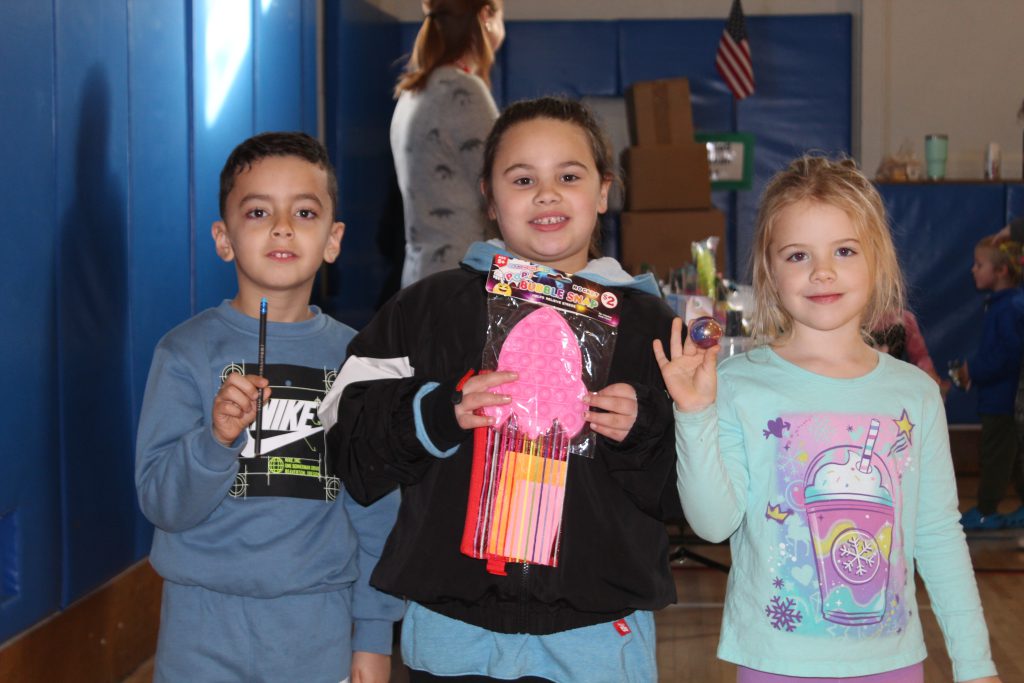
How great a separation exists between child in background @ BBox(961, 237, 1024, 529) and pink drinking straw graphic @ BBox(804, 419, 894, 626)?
3.57 meters

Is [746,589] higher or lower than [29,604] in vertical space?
Result: higher

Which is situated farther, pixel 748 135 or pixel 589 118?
pixel 748 135

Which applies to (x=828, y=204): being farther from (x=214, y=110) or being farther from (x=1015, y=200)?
(x=1015, y=200)

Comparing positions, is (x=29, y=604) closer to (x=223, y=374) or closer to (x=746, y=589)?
(x=223, y=374)

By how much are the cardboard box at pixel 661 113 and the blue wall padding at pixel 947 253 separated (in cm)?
136

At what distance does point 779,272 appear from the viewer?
1.66 meters

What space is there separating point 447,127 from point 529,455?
1.61 m

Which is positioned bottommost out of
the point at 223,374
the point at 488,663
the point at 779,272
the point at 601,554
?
the point at 488,663

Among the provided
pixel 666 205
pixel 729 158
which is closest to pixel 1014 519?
pixel 666 205

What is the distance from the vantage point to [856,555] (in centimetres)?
152

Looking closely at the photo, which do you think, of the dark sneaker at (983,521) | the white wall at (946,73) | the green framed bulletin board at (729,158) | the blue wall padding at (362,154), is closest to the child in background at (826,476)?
the dark sneaker at (983,521)

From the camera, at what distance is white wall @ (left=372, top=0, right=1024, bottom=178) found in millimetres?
7547

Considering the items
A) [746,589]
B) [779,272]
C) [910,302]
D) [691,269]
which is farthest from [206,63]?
[910,302]

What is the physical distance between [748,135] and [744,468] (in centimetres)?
592
